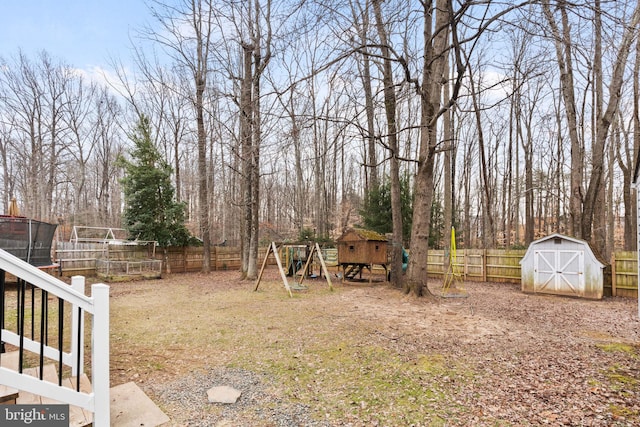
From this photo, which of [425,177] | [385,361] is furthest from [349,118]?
[385,361]

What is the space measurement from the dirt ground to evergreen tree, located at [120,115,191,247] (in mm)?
6972

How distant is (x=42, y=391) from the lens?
2121 mm

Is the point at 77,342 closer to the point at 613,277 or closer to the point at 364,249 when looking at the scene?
the point at 364,249

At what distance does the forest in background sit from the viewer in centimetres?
571

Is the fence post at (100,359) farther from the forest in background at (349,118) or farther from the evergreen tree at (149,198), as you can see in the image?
the evergreen tree at (149,198)

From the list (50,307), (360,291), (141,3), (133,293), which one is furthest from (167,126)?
(360,291)

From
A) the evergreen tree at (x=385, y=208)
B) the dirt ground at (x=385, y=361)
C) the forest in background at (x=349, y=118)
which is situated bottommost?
the dirt ground at (x=385, y=361)

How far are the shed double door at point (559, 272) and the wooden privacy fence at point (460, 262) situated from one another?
116cm

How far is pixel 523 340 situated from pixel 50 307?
9.59 meters

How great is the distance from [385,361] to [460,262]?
1024 centimetres

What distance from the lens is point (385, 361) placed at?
413cm
